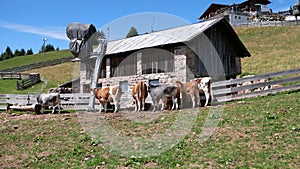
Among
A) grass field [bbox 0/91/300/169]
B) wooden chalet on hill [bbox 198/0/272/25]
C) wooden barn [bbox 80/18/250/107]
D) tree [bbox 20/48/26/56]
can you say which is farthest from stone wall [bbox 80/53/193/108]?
tree [bbox 20/48/26/56]

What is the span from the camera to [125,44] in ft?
86.5

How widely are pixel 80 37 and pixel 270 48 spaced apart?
42437mm

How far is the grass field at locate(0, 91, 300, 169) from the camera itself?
792cm

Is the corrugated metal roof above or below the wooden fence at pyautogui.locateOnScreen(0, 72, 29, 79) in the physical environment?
above

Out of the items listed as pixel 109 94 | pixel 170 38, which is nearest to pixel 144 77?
pixel 170 38

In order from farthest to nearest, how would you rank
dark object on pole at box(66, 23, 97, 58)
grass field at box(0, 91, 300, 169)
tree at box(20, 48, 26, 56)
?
1. tree at box(20, 48, 26, 56)
2. dark object on pole at box(66, 23, 97, 58)
3. grass field at box(0, 91, 300, 169)

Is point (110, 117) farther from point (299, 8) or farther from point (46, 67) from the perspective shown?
point (299, 8)

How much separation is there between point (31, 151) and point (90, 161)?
2.65 meters

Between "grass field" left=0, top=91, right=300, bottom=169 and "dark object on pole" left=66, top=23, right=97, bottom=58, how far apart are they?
6163 mm

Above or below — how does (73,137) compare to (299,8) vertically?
below

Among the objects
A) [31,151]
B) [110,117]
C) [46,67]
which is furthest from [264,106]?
[46,67]

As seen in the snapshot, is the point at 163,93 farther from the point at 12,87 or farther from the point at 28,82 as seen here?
the point at 28,82

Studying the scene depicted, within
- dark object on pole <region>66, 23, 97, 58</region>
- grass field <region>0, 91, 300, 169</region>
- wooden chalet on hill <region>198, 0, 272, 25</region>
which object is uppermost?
wooden chalet on hill <region>198, 0, 272, 25</region>

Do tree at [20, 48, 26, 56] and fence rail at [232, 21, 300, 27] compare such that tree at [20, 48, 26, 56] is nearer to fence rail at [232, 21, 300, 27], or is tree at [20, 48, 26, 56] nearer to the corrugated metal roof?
fence rail at [232, 21, 300, 27]
